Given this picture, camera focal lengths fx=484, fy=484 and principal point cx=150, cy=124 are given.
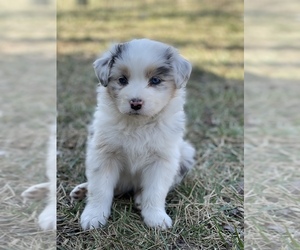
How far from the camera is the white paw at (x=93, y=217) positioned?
2526mm

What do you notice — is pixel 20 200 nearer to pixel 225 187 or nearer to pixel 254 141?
pixel 225 187

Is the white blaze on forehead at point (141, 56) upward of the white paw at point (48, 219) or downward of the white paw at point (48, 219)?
upward

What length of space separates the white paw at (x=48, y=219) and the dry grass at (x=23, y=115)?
33 millimetres

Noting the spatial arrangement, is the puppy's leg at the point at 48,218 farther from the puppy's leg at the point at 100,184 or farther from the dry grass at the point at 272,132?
the dry grass at the point at 272,132

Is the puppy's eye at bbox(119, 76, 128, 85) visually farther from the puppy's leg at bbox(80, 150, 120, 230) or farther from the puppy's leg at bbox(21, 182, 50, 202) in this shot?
the puppy's leg at bbox(21, 182, 50, 202)

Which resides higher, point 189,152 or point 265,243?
point 189,152

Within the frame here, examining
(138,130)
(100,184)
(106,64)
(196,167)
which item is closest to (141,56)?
(106,64)

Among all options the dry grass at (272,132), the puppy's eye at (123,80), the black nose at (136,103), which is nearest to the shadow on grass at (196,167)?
the dry grass at (272,132)

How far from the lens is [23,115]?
14.1 feet

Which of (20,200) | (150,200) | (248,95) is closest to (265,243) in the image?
(150,200)

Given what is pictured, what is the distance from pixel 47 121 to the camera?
4.24 meters

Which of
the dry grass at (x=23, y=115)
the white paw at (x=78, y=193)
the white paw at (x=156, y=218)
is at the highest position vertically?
the dry grass at (x=23, y=115)

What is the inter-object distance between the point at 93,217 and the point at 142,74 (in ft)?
2.62

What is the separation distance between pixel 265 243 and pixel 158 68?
40.2 inches
